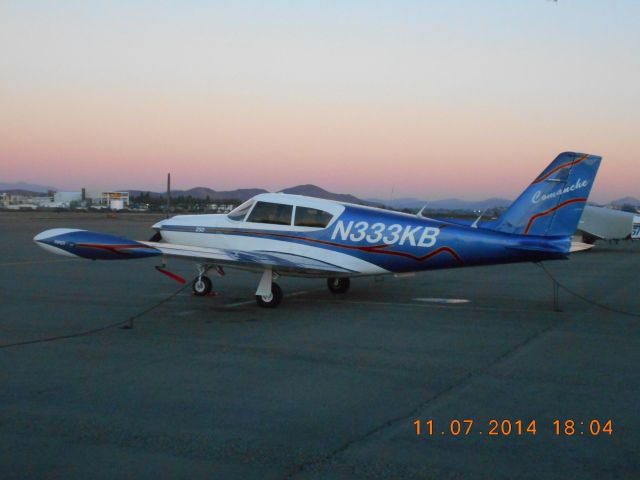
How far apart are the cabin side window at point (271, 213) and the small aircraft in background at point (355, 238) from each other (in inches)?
Result: 0.9

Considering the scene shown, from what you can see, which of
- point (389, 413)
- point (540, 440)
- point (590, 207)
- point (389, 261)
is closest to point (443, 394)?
point (389, 413)

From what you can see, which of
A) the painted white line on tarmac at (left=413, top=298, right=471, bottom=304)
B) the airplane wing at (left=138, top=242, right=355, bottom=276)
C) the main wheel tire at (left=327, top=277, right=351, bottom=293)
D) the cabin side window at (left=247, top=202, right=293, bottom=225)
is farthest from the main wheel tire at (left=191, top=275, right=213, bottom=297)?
the painted white line on tarmac at (left=413, top=298, right=471, bottom=304)

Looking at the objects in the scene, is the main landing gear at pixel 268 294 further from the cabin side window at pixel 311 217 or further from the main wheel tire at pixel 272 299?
the cabin side window at pixel 311 217

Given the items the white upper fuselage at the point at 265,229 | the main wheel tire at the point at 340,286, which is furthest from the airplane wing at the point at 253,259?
the main wheel tire at the point at 340,286

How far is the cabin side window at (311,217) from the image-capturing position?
1473 cm

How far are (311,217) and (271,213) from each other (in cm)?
93

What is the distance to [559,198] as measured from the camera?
44.2 ft

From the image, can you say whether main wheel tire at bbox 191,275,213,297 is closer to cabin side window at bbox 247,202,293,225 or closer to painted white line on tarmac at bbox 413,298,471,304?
cabin side window at bbox 247,202,293,225

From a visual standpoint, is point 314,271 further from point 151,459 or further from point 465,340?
point 151,459

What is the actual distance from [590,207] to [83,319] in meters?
31.0

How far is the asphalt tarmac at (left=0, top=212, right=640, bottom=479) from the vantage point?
18.1 ft

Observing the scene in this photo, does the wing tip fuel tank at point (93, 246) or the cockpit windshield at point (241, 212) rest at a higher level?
the cockpit windshield at point (241, 212)

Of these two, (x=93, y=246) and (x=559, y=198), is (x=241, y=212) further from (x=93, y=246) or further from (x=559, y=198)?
(x=559, y=198)

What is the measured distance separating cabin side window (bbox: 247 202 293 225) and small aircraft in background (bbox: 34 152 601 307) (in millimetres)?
22
